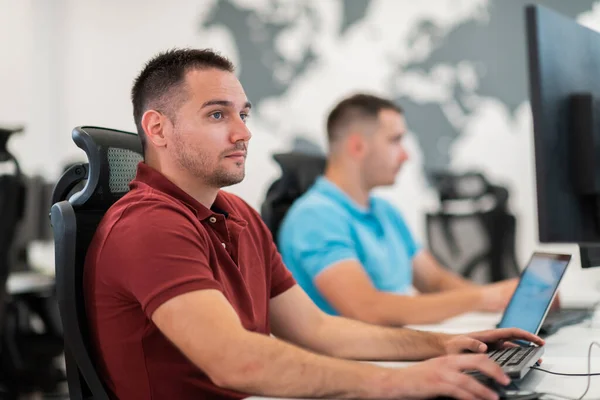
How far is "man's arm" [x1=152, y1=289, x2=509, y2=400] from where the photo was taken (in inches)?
39.1

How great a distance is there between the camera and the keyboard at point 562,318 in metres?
1.62

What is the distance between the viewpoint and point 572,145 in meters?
1.31

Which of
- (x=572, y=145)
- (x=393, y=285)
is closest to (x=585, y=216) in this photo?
(x=572, y=145)

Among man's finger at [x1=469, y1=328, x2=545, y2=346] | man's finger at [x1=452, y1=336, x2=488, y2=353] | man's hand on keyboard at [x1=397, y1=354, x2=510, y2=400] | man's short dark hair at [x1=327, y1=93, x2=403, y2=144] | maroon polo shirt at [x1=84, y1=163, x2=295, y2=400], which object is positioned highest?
man's short dark hair at [x1=327, y1=93, x2=403, y2=144]

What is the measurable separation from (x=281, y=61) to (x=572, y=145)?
398 cm

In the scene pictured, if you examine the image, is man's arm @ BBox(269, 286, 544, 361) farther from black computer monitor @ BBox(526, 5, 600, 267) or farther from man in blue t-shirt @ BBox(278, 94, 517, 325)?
man in blue t-shirt @ BBox(278, 94, 517, 325)

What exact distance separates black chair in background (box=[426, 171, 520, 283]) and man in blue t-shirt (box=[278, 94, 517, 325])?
1.35 m

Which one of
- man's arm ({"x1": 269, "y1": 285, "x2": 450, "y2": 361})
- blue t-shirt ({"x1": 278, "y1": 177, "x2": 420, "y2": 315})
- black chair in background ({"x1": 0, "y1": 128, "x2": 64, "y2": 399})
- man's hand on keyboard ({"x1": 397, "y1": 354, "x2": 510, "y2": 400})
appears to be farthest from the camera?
black chair in background ({"x1": 0, "y1": 128, "x2": 64, "y2": 399})

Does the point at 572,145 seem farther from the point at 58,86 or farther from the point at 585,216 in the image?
the point at 58,86

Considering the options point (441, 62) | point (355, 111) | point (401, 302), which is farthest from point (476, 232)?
point (401, 302)

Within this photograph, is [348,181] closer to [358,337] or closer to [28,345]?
[358,337]

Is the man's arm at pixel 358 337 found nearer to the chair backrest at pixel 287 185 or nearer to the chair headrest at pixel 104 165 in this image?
the chair headrest at pixel 104 165

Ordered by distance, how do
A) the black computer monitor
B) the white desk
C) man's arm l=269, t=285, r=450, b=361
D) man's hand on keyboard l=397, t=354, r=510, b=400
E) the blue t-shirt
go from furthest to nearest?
1. the blue t-shirt
2. man's arm l=269, t=285, r=450, b=361
3. the black computer monitor
4. the white desk
5. man's hand on keyboard l=397, t=354, r=510, b=400

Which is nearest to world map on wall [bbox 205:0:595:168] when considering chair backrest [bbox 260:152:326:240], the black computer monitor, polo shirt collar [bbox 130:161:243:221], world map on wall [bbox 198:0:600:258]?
world map on wall [bbox 198:0:600:258]
